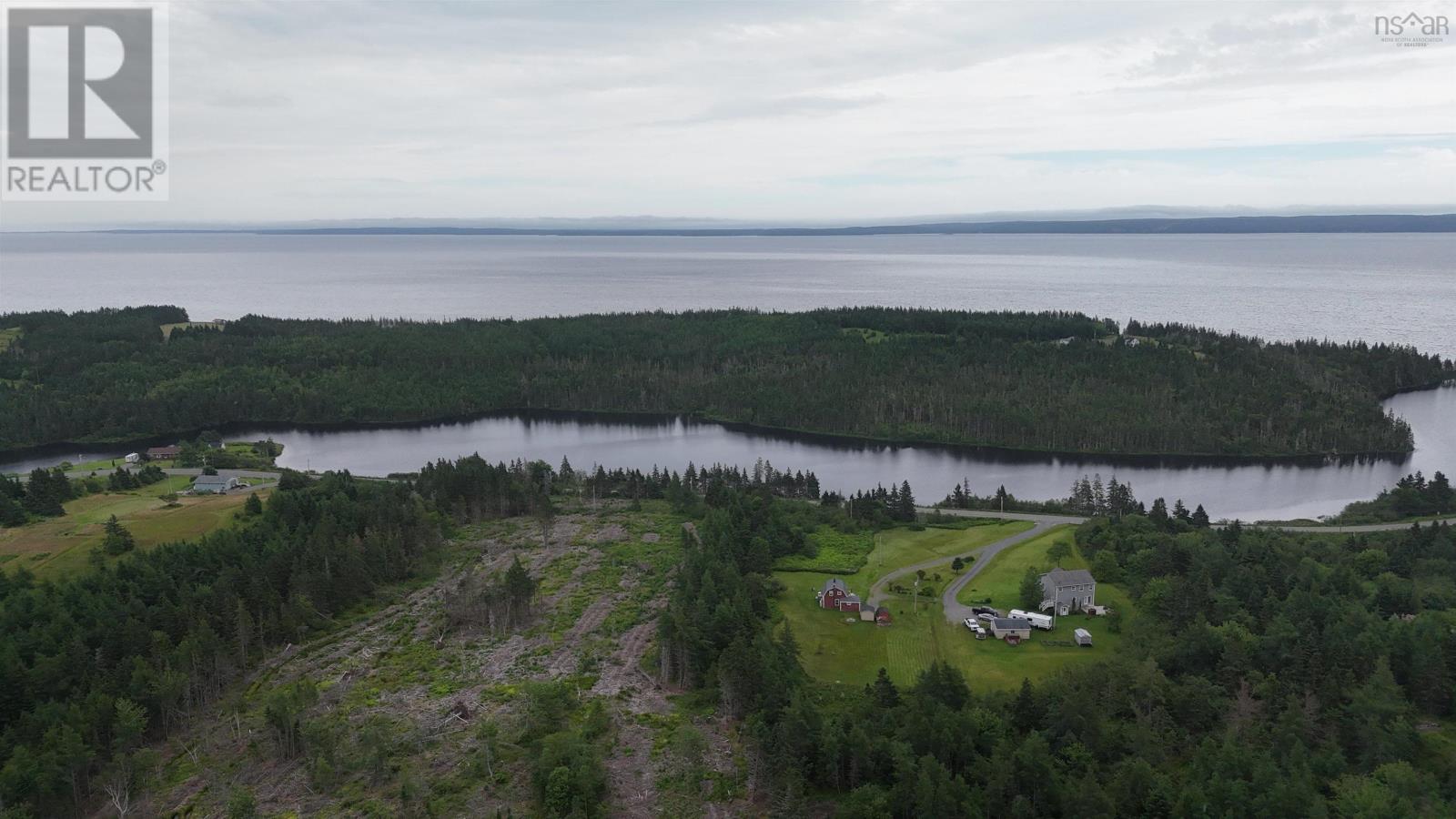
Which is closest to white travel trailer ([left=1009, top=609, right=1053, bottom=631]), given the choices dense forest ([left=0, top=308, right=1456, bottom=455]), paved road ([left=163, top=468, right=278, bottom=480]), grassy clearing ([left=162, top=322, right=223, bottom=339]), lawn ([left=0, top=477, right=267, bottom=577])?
lawn ([left=0, top=477, right=267, bottom=577])

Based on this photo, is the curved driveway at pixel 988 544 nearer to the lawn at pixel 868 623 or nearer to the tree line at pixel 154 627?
the lawn at pixel 868 623

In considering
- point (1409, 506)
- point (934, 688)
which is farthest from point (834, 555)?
point (1409, 506)

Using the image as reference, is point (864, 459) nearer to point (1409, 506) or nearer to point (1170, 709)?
point (1409, 506)

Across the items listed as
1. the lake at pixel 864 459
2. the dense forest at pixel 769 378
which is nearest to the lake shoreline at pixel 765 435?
the lake at pixel 864 459

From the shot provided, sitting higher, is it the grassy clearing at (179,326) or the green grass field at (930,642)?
the grassy clearing at (179,326)

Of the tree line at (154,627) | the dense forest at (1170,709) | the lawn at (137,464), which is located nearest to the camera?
the dense forest at (1170,709)

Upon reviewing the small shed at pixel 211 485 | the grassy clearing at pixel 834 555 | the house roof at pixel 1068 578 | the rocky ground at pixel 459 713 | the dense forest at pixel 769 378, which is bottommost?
the rocky ground at pixel 459 713

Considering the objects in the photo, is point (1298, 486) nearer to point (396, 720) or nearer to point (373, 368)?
point (396, 720)
